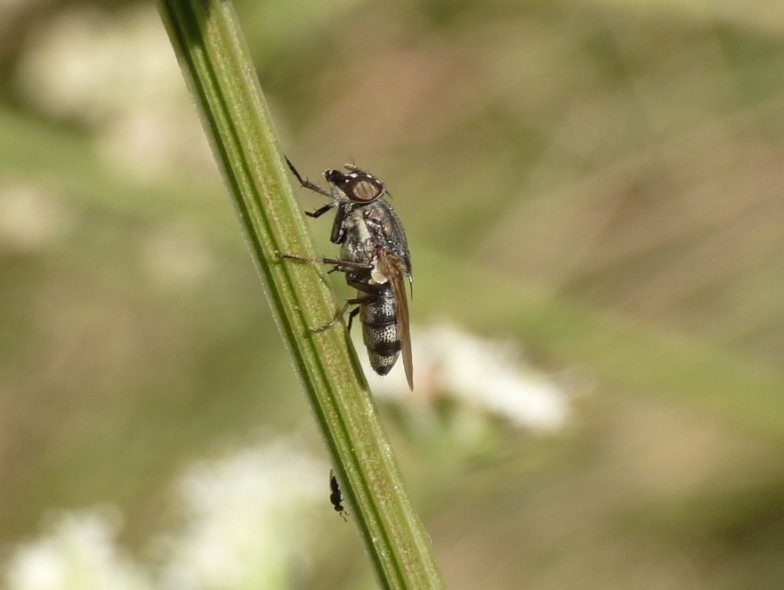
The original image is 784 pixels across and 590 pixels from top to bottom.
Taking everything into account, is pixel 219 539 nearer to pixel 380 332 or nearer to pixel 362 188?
pixel 380 332

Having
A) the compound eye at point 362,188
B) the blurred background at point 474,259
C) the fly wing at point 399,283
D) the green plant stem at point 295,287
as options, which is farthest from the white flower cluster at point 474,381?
the green plant stem at point 295,287

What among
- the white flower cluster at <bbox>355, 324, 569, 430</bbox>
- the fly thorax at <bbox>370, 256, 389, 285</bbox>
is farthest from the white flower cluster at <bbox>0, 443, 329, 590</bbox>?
the fly thorax at <bbox>370, 256, 389, 285</bbox>

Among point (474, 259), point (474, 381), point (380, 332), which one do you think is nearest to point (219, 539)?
point (380, 332)

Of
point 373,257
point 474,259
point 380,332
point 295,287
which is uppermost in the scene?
point 474,259

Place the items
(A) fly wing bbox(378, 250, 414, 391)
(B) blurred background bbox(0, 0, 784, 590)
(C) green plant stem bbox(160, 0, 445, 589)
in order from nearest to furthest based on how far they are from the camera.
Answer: (C) green plant stem bbox(160, 0, 445, 589) → (A) fly wing bbox(378, 250, 414, 391) → (B) blurred background bbox(0, 0, 784, 590)

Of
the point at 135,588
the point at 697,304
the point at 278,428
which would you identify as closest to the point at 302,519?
the point at 135,588

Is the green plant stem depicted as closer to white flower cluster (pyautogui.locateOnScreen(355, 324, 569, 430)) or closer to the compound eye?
the compound eye
